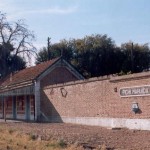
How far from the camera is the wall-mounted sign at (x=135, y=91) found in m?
22.0

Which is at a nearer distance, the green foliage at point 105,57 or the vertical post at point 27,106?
the vertical post at point 27,106

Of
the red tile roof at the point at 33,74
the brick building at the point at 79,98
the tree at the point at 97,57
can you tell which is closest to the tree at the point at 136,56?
the tree at the point at 97,57

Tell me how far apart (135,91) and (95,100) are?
5.47 metres

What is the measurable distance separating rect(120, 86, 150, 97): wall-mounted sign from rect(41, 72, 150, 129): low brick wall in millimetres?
175

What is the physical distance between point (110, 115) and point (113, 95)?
1277mm

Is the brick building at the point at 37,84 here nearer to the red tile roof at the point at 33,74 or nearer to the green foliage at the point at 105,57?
the red tile roof at the point at 33,74

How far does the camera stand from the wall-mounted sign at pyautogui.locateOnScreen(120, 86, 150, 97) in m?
22.0

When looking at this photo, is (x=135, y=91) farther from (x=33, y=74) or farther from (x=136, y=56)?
(x=136, y=56)

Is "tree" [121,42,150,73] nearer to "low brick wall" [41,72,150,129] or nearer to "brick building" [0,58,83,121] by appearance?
"brick building" [0,58,83,121]

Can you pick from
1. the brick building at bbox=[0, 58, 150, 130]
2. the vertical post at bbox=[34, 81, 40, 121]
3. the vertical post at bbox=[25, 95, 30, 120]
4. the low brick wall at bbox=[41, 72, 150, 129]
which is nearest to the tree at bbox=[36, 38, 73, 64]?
the brick building at bbox=[0, 58, 150, 130]

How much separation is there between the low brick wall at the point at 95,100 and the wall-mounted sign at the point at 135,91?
0.17 m

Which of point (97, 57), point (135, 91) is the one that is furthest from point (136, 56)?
point (135, 91)

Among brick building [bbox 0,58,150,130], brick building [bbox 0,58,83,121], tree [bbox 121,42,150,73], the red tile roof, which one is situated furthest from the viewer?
tree [bbox 121,42,150,73]

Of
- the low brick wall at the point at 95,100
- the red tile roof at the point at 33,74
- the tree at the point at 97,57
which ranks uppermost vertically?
the tree at the point at 97,57
